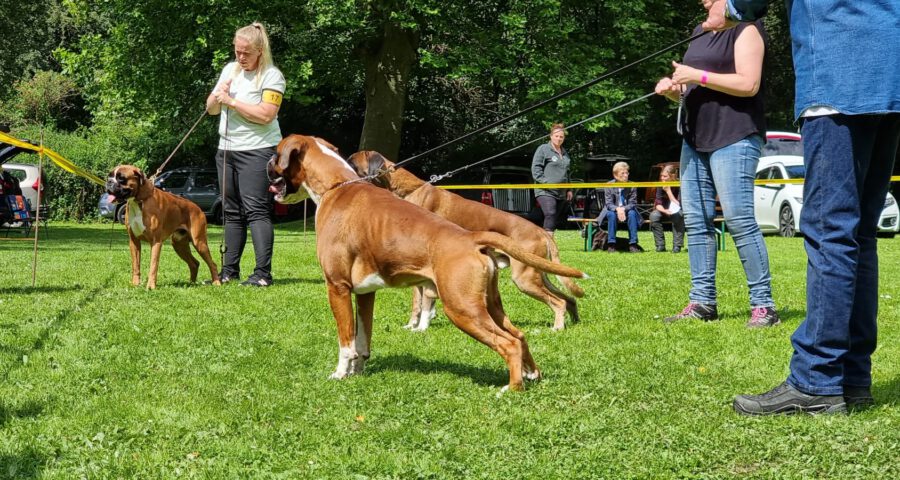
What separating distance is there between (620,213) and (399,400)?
43.9ft

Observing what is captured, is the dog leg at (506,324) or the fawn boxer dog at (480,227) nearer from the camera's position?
the dog leg at (506,324)

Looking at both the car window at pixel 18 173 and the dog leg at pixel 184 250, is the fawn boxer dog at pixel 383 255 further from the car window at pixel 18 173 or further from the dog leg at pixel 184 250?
the car window at pixel 18 173

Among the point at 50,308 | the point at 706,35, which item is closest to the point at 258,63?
the point at 50,308

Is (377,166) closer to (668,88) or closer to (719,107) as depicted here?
(668,88)

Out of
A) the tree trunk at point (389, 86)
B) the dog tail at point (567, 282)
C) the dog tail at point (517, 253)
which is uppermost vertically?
the tree trunk at point (389, 86)

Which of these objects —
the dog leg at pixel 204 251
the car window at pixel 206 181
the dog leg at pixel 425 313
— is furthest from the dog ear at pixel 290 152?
the car window at pixel 206 181

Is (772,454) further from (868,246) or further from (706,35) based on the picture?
(706,35)

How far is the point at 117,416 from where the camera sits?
4113 millimetres

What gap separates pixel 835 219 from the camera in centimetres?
374

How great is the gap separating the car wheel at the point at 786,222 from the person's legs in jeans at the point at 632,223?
244 inches

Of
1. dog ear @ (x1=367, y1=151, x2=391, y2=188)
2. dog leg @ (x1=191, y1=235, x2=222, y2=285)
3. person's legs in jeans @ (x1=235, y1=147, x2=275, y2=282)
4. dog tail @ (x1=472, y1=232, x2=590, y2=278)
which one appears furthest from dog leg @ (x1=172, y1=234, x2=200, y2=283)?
dog tail @ (x1=472, y1=232, x2=590, y2=278)

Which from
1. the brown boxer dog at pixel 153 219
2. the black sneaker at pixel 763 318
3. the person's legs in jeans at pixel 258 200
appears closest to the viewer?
the black sneaker at pixel 763 318

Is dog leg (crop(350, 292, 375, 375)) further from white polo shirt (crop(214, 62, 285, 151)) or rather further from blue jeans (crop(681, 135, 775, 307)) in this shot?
white polo shirt (crop(214, 62, 285, 151))

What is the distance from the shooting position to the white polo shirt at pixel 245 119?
8836mm
